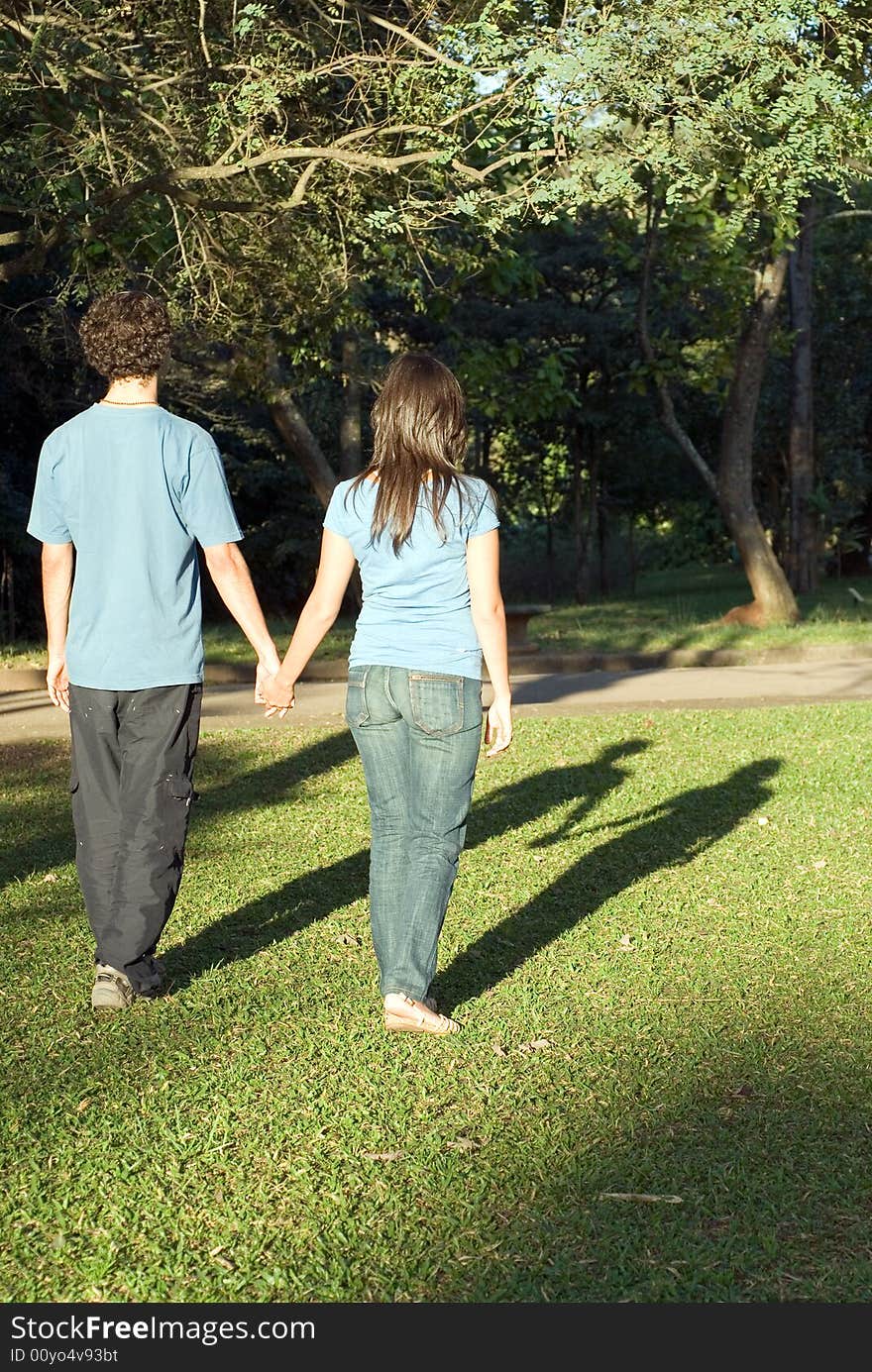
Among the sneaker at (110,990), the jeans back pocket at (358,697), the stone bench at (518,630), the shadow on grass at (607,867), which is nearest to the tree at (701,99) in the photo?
the shadow on grass at (607,867)

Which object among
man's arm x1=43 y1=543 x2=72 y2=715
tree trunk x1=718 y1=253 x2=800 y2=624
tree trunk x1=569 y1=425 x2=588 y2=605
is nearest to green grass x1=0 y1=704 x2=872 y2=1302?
man's arm x1=43 y1=543 x2=72 y2=715

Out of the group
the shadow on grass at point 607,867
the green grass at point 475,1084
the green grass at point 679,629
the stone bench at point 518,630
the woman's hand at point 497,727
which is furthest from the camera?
the green grass at point 679,629

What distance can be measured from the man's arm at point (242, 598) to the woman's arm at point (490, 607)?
2.24 ft

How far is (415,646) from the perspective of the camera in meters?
4.65

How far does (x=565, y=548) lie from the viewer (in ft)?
147

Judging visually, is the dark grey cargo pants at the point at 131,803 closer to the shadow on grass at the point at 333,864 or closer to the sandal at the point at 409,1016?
the shadow on grass at the point at 333,864

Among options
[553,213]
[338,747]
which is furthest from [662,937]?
[553,213]

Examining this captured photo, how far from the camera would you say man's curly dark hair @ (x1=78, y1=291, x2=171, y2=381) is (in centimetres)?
484

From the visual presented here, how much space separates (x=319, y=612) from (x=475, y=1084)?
1.46m

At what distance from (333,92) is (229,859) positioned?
887cm

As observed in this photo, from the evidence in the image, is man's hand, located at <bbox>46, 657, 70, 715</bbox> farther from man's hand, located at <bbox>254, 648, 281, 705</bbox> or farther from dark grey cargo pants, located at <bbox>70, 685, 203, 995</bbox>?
man's hand, located at <bbox>254, 648, 281, 705</bbox>

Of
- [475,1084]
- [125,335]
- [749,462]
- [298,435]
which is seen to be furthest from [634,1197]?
[749,462]

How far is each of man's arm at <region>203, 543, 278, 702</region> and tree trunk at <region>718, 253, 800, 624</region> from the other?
1602 cm

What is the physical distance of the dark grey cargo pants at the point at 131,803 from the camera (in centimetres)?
494
